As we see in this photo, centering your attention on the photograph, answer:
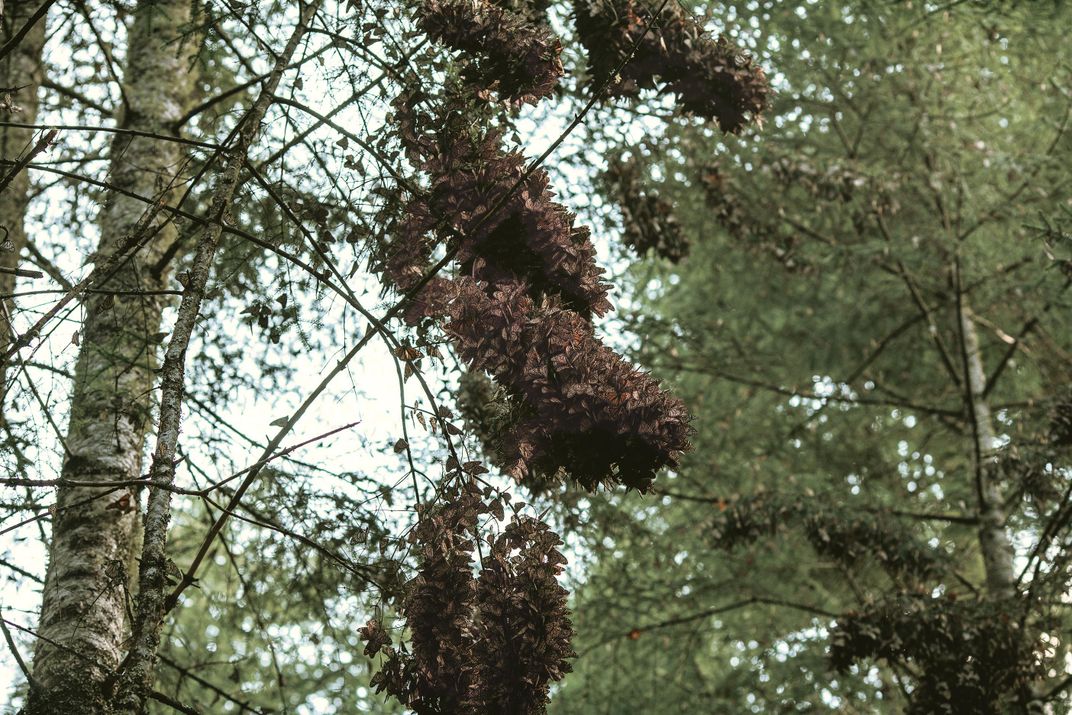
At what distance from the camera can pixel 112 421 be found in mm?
4711

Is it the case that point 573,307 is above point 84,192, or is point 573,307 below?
below

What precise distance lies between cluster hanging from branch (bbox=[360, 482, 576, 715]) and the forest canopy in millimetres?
11

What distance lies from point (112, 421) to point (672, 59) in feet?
9.31

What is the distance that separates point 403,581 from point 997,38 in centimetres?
717

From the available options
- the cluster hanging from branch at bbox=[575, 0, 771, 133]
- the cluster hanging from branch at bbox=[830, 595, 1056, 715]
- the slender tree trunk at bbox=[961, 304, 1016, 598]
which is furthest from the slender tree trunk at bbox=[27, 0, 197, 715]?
the slender tree trunk at bbox=[961, 304, 1016, 598]

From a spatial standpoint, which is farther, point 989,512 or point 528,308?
point 989,512

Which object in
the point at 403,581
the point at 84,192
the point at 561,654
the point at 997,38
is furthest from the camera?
the point at 997,38

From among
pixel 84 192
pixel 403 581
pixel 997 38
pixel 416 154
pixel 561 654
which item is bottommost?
pixel 561 654

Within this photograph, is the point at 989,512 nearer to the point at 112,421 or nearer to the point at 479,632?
the point at 479,632

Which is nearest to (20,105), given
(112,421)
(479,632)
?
(112,421)

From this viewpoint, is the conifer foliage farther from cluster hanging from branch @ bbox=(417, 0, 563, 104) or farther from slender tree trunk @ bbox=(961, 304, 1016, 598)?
slender tree trunk @ bbox=(961, 304, 1016, 598)

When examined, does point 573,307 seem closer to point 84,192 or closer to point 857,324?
point 84,192

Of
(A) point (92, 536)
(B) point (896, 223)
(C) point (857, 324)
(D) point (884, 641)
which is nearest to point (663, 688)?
(D) point (884, 641)

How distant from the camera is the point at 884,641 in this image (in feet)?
20.3
